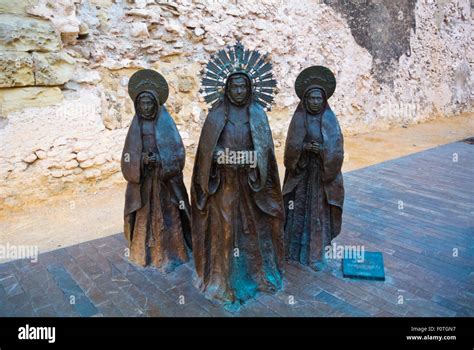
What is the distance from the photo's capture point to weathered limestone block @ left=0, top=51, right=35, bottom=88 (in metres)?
6.44

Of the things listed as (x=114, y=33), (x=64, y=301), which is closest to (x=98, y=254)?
(x=64, y=301)

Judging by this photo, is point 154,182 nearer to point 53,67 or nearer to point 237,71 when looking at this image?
point 237,71

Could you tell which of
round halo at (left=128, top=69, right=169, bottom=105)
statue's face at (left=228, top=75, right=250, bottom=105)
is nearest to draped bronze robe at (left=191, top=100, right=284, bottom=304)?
statue's face at (left=228, top=75, right=250, bottom=105)

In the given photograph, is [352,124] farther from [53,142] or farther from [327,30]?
[53,142]

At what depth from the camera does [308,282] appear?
4090mm

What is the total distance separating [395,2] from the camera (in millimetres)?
14281

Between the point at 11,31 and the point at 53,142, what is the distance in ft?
6.64

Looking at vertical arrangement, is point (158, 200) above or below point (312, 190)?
below

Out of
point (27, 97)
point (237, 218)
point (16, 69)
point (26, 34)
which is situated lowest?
point (237, 218)

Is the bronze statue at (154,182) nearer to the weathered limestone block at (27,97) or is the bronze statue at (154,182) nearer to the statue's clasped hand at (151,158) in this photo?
the statue's clasped hand at (151,158)

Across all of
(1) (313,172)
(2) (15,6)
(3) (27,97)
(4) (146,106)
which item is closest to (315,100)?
(1) (313,172)

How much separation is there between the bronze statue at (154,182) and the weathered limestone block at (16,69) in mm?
3761

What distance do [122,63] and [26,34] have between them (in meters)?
1.83
